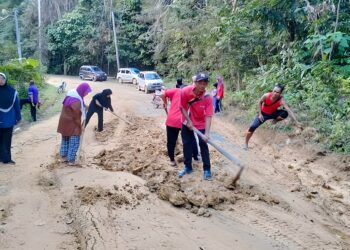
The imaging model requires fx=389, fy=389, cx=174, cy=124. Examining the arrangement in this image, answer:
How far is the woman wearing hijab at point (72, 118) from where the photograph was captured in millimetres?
6852

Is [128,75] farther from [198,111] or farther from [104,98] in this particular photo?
[198,111]

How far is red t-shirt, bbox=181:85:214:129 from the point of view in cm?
586

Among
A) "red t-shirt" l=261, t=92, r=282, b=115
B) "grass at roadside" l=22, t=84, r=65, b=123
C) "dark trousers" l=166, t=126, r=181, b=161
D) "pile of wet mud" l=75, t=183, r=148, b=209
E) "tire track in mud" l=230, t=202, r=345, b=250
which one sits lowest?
"grass at roadside" l=22, t=84, r=65, b=123

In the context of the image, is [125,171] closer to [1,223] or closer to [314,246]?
[1,223]

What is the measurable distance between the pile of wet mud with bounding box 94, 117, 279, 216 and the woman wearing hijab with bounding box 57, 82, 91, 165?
0.55m

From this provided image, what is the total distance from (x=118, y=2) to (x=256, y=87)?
27.7 m

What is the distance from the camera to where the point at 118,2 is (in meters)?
37.0

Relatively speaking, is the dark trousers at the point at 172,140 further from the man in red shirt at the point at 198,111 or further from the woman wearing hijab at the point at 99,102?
the woman wearing hijab at the point at 99,102

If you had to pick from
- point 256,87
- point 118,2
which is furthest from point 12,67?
point 118,2

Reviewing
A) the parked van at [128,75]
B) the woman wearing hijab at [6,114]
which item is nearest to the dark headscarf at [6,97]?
the woman wearing hijab at [6,114]

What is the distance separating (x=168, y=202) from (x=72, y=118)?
2.65m

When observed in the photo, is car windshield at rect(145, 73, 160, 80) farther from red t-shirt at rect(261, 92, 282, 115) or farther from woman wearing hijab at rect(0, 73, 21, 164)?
woman wearing hijab at rect(0, 73, 21, 164)

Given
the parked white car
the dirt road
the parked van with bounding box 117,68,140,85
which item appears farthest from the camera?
the parked van with bounding box 117,68,140,85

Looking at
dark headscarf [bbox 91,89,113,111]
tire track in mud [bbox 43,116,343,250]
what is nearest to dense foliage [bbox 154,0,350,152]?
tire track in mud [bbox 43,116,343,250]
